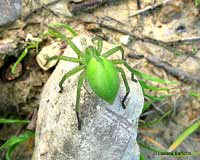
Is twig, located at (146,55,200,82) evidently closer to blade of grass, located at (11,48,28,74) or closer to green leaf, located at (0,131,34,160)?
blade of grass, located at (11,48,28,74)

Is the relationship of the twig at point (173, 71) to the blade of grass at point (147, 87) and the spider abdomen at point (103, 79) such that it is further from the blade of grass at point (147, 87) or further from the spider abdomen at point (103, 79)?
the spider abdomen at point (103, 79)

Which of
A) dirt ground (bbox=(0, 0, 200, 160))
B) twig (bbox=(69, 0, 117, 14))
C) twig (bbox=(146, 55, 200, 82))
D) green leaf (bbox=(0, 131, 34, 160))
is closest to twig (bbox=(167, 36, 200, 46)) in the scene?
dirt ground (bbox=(0, 0, 200, 160))

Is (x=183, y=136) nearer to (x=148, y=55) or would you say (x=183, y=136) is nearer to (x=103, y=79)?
(x=148, y=55)

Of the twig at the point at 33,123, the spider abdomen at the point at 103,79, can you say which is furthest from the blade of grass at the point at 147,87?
the twig at the point at 33,123

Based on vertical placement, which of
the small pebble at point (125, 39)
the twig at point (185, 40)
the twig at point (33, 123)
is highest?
the small pebble at point (125, 39)

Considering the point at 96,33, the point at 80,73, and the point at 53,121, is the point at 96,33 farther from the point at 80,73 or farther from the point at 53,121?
the point at 53,121

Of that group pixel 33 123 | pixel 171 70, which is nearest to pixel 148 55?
pixel 171 70
